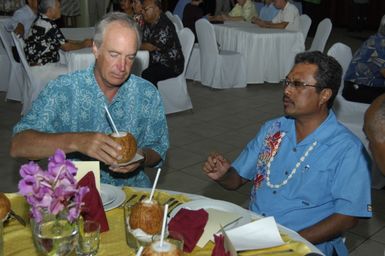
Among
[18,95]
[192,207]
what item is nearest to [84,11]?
[18,95]

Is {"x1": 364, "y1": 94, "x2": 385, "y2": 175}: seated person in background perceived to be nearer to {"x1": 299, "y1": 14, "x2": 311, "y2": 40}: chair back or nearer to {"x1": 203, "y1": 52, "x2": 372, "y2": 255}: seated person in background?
{"x1": 203, "y1": 52, "x2": 372, "y2": 255}: seated person in background

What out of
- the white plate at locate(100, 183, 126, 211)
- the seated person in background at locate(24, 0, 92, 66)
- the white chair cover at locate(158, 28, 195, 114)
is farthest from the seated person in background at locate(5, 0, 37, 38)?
the white plate at locate(100, 183, 126, 211)

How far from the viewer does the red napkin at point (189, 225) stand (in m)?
1.58

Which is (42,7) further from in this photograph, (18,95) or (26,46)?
(18,95)

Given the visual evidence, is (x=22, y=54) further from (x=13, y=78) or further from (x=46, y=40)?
(x=13, y=78)

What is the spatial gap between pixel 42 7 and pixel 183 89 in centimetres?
180

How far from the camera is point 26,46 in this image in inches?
222

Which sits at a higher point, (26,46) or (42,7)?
(42,7)

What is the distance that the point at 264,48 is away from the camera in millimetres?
7758

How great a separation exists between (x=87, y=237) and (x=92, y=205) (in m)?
0.22

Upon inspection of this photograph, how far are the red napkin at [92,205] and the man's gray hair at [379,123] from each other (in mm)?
856

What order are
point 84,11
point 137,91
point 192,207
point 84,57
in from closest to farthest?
point 192,207
point 137,91
point 84,57
point 84,11

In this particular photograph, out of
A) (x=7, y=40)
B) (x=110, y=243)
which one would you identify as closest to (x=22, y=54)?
(x=7, y=40)

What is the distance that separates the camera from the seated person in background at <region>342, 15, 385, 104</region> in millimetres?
4445
